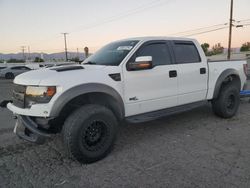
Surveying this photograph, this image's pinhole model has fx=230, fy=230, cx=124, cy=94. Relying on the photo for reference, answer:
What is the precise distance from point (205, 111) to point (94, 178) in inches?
172

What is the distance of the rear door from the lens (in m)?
4.63

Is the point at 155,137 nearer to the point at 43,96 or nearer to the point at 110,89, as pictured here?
the point at 110,89

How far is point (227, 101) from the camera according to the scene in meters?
5.55

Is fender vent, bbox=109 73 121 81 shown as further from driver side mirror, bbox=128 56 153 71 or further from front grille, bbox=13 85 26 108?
front grille, bbox=13 85 26 108

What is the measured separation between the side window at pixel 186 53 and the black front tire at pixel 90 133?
200 centimetres

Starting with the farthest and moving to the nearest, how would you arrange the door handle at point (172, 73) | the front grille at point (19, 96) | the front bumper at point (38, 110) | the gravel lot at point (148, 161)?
1. the door handle at point (172, 73)
2. the front grille at point (19, 96)
3. the front bumper at point (38, 110)
4. the gravel lot at point (148, 161)

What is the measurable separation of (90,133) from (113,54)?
1557 millimetres

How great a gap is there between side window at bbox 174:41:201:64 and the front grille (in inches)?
114

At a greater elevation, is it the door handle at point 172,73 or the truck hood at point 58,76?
the truck hood at point 58,76

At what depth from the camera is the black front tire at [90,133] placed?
323 cm

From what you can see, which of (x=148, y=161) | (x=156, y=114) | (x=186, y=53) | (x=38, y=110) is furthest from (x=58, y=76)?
(x=186, y=53)

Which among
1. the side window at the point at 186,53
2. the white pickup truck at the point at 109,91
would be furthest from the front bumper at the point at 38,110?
the side window at the point at 186,53

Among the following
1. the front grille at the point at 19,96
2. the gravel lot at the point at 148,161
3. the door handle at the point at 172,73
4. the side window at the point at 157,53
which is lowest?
the gravel lot at the point at 148,161

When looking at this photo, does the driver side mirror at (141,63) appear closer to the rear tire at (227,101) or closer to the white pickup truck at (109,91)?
the white pickup truck at (109,91)
